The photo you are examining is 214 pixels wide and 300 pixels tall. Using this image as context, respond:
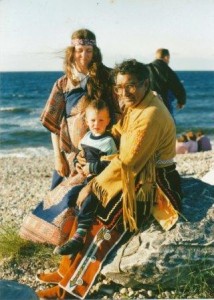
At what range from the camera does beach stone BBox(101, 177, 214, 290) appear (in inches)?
141

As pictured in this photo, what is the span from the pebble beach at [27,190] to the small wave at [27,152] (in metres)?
3.21

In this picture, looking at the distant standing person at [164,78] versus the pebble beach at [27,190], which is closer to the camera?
the pebble beach at [27,190]

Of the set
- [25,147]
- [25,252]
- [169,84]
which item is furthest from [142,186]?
[25,147]

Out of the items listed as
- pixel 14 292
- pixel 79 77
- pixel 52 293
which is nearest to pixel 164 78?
pixel 79 77

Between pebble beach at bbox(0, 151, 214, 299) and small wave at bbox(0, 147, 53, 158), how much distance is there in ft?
10.5

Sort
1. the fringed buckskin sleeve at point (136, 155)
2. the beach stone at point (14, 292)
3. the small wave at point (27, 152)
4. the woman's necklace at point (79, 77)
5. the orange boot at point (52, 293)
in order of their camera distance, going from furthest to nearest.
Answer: the small wave at point (27, 152) < the woman's necklace at point (79, 77) < the orange boot at point (52, 293) < the fringed buckskin sleeve at point (136, 155) < the beach stone at point (14, 292)

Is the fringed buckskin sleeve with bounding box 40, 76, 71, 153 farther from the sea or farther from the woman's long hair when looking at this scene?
the sea

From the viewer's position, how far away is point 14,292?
3.18m

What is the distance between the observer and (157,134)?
11.5ft

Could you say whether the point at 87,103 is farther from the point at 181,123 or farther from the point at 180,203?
the point at 181,123

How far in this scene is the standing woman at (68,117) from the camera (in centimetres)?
412

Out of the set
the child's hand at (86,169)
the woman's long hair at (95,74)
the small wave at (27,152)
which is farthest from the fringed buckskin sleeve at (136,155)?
the small wave at (27,152)

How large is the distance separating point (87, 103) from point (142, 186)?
3.14 feet

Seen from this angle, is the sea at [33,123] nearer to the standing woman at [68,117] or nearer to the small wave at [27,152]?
the small wave at [27,152]
